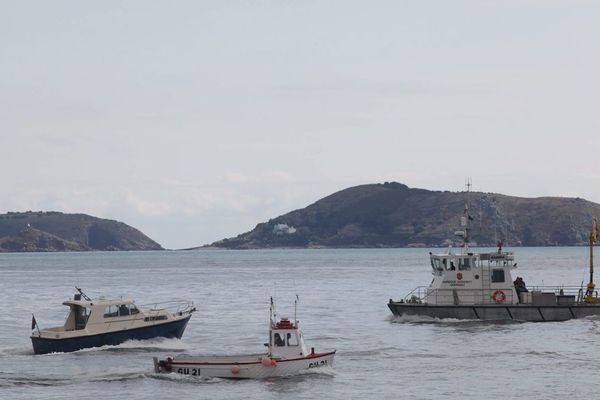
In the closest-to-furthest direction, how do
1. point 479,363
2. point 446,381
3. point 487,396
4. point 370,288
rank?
point 487,396 → point 446,381 → point 479,363 → point 370,288

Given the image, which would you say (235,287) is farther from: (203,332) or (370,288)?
(203,332)

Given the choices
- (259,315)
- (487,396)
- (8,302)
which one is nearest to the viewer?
(487,396)

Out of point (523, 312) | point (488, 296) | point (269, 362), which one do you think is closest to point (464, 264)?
point (488, 296)

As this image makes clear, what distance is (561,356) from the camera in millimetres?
61094

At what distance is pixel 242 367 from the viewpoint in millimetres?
50781

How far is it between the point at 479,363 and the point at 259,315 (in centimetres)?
3795

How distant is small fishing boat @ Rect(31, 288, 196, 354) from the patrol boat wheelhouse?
20481mm

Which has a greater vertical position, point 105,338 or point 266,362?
point 105,338

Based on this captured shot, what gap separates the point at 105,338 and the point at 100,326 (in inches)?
30.6

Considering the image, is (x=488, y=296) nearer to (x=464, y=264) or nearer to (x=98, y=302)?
→ (x=464, y=264)

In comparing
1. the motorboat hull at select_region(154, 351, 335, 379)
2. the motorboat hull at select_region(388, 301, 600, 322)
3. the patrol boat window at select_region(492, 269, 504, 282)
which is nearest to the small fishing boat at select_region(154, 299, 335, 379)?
the motorboat hull at select_region(154, 351, 335, 379)

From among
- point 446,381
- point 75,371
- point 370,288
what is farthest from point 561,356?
point 370,288

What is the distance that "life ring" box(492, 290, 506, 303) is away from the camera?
247 feet

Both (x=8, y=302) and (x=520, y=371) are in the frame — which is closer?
(x=520, y=371)
